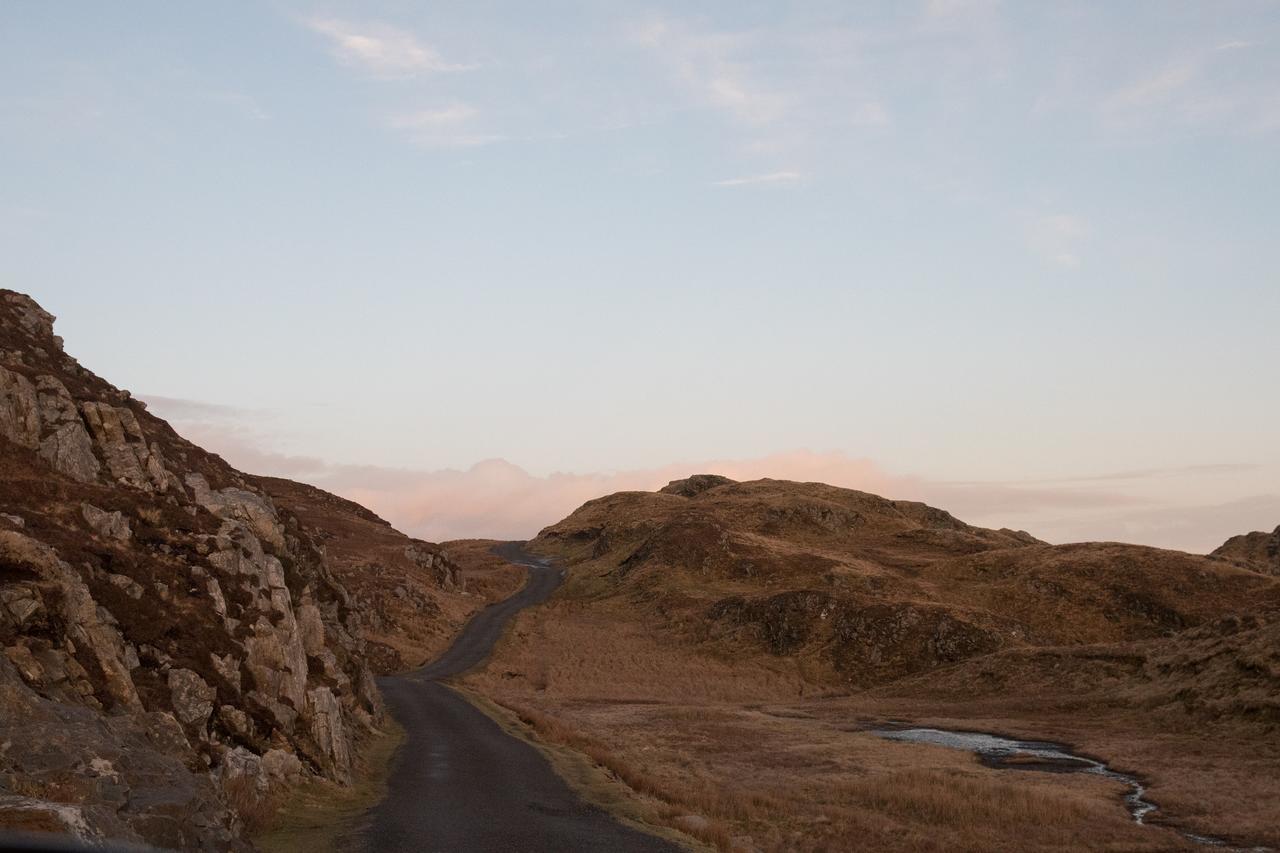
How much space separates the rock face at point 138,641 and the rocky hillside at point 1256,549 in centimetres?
14176

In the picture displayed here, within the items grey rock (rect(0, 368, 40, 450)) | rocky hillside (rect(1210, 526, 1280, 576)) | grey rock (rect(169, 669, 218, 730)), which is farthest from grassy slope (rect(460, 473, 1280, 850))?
rocky hillside (rect(1210, 526, 1280, 576))

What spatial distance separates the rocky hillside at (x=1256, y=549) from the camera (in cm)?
13750

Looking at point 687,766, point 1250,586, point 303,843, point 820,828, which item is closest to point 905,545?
point 1250,586

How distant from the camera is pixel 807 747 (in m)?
43.5

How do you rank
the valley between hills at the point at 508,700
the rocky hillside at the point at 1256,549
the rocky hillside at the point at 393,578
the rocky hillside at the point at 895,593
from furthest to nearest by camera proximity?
the rocky hillside at the point at 1256,549, the rocky hillside at the point at 895,593, the rocky hillside at the point at 393,578, the valley between hills at the point at 508,700

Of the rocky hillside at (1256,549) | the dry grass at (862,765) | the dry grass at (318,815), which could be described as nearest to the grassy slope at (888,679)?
the dry grass at (862,765)

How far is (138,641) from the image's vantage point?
20.4 meters

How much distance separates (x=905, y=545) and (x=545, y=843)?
124792 mm

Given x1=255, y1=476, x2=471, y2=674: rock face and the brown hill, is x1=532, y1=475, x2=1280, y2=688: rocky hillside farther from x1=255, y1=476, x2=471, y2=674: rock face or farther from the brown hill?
the brown hill

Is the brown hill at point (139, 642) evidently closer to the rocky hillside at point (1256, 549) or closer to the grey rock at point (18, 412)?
the grey rock at point (18, 412)

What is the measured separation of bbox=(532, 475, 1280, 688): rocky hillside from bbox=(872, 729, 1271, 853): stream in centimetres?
2597

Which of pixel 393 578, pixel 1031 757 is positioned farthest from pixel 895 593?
pixel 1031 757

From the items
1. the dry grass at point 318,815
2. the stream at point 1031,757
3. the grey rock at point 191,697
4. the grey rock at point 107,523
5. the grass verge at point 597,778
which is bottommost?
the stream at point 1031,757

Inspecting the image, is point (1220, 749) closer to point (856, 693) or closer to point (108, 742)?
point (856, 693)
